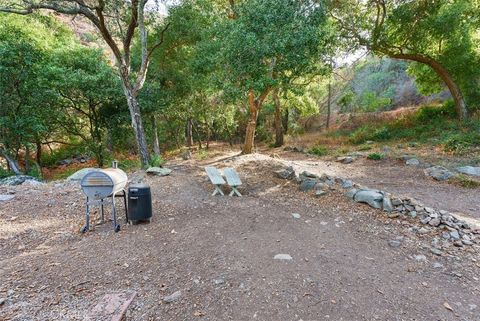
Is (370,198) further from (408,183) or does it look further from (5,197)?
(5,197)

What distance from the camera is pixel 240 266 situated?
301 centimetres

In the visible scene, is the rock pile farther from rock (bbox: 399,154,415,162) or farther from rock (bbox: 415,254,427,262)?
A: rock (bbox: 399,154,415,162)

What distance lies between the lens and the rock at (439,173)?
20.4 ft

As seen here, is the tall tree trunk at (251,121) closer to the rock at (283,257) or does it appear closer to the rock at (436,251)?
the rock at (283,257)

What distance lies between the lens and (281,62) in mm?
6504

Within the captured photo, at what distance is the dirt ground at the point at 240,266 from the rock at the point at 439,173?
3177 millimetres

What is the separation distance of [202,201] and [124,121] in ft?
23.5

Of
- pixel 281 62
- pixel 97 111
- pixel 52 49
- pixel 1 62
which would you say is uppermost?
pixel 52 49

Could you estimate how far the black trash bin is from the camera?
411 cm

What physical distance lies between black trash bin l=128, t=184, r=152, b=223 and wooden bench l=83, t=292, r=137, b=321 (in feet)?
5.50

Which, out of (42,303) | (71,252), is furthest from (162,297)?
(71,252)

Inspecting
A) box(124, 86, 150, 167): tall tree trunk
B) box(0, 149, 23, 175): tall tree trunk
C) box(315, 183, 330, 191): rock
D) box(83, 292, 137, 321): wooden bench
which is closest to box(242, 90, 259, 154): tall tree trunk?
box(124, 86, 150, 167): tall tree trunk

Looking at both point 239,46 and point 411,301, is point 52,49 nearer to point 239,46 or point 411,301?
point 239,46

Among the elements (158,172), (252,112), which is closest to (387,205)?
(158,172)
